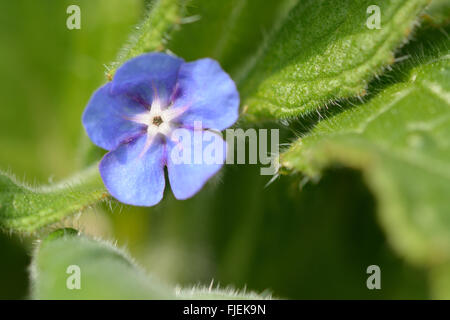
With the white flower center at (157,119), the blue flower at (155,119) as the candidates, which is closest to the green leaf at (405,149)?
the blue flower at (155,119)

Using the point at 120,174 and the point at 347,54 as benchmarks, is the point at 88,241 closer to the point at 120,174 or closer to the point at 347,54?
the point at 120,174

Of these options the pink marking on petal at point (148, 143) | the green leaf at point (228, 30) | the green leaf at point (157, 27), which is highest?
the green leaf at point (228, 30)

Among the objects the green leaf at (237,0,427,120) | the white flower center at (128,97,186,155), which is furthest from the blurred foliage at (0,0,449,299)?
the white flower center at (128,97,186,155)

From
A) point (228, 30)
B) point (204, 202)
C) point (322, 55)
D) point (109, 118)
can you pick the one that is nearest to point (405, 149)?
point (322, 55)

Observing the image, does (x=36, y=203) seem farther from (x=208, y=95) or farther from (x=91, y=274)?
(x=208, y=95)

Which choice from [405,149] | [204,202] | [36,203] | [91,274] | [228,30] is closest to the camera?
[405,149]

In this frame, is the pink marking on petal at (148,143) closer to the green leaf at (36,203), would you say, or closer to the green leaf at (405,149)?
the green leaf at (36,203)
